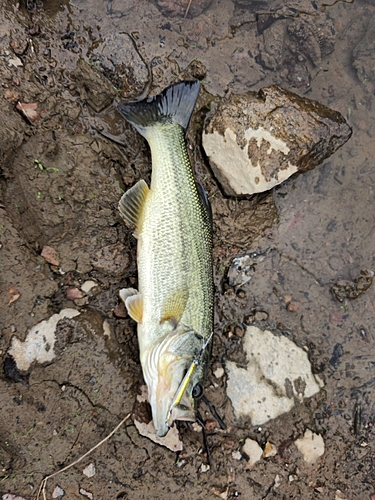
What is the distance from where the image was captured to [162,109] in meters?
4.11

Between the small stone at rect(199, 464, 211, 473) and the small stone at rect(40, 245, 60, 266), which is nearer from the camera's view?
the small stone at rect(40, 245, 60, 266)

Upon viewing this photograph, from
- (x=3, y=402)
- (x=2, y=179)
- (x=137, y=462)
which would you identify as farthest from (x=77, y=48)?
(x=137, y=462)

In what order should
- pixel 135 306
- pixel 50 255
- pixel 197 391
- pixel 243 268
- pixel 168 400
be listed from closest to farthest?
pixel 168 400 < pixel 197 391 < pixel 135 306 < pixel 50 255 < pixel 243 268

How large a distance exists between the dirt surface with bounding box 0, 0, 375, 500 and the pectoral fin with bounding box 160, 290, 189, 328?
0.72 metres

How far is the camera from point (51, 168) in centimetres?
411

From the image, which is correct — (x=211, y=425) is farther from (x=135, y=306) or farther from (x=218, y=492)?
(x=135, y=306)

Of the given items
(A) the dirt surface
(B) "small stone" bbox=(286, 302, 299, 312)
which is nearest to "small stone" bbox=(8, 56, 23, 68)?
(A) the dirt surface

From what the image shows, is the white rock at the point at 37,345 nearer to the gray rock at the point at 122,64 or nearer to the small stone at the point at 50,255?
the small stone at the point at 50,255

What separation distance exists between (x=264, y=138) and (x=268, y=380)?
2808 millimetres

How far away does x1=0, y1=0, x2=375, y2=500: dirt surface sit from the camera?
12.9 ft

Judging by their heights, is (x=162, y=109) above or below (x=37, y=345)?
above

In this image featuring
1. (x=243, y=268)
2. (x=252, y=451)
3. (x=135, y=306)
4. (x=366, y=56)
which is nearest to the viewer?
(x=135, y=306)

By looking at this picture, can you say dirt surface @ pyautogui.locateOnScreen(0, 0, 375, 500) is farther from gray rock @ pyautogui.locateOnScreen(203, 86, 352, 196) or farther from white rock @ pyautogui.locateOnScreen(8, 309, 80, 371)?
gray rock @ pyautogui.locateOnScreen(203, 86, 352, 196)

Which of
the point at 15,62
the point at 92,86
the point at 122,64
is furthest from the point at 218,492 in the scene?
the point at 15,62
